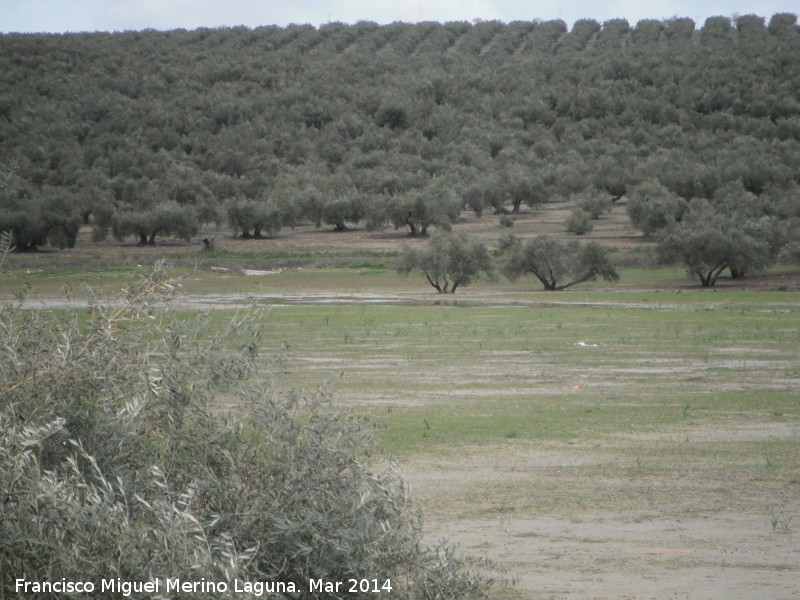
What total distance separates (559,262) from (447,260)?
513cm

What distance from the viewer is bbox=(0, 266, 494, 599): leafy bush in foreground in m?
4.62

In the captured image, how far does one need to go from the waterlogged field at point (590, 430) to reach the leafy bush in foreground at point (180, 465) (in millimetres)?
353

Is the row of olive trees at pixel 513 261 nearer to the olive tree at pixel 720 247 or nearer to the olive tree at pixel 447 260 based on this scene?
the olive tree at pixel 447 260

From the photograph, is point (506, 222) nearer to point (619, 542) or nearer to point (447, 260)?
point (447, 260)

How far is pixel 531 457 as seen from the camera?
40.4ft

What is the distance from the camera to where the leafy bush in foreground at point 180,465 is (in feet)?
15.2

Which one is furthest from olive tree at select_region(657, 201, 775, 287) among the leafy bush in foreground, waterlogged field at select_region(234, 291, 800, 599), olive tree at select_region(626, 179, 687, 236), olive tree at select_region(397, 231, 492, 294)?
the leafy bush in foreground

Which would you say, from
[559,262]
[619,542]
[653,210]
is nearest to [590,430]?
[619,542]

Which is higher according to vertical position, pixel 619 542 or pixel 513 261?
pixel 619 542

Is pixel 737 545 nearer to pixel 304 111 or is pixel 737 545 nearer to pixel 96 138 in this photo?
pixel 96 138

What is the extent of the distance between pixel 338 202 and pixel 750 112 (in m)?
50.4

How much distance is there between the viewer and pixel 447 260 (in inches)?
1762

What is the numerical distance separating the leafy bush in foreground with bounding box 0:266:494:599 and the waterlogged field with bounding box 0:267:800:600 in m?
0.35

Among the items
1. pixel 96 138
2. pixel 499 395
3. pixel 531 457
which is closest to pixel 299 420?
pixel 531 457
